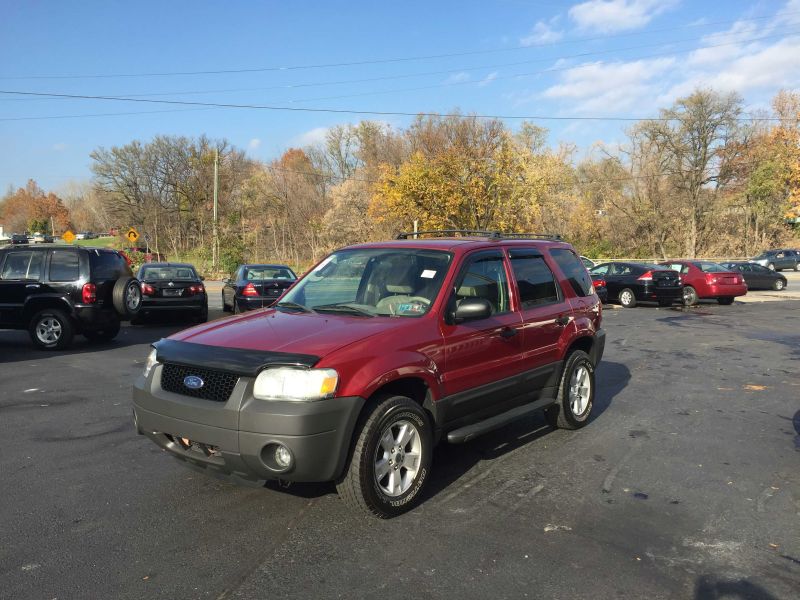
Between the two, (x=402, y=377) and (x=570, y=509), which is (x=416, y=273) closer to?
(x=402, y=377)

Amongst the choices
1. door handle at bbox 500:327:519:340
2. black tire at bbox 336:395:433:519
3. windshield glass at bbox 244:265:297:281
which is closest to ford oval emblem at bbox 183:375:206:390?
black tire at bbox 336:395:433:519

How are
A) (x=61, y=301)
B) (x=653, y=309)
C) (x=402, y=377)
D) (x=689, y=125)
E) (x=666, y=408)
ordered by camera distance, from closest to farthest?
(x=402, y=377) < (x=666, y=408) < (x=61, y=301) < (x=653, y=309) < (x=689, y=125)

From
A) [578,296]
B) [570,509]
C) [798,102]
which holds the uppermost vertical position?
[798,102]

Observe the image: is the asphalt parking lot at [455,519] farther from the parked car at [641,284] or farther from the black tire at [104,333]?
the parked car at [641,284]

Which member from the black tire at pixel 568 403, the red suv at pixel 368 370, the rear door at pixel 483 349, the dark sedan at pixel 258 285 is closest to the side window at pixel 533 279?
the red suv at pixel 368 370

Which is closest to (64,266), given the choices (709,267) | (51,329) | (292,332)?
(51,329)

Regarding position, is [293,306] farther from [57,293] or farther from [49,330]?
[49,330]

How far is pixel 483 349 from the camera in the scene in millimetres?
4676

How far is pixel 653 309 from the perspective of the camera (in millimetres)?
19312

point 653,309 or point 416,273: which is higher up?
point 416,273

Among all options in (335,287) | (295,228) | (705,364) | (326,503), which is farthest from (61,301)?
(295,228)

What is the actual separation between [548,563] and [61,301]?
984 centimetres

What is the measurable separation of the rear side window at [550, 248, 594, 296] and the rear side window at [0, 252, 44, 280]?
29.3 feet

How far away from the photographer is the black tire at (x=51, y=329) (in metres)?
10.5
